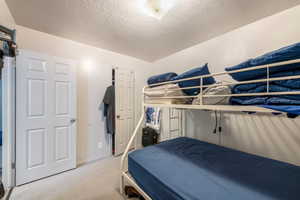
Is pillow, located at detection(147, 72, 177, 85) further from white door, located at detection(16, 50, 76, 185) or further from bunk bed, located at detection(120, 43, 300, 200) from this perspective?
white door, located at detection(16, 50, 76, 185)

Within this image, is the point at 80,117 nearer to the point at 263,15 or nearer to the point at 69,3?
the point at 69,3

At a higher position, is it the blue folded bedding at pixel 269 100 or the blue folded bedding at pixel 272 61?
the blue folded bedding at pixel 272 61

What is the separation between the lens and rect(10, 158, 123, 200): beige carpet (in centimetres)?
167

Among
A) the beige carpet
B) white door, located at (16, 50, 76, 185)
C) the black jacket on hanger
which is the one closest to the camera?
the beige carpet

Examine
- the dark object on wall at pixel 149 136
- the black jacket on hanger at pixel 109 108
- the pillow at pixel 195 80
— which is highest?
the pillow at pixel 195 80

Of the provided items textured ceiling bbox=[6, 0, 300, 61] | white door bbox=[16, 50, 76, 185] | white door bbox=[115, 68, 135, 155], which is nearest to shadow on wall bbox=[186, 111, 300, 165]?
textured ceiling bbox=[6, 0, 300, 61]

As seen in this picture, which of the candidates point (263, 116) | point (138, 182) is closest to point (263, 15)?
point (263, 116)

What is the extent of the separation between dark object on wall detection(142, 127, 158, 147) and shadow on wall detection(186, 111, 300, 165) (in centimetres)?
103

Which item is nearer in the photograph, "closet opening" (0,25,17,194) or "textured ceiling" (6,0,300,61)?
"textured ceiling" (6,0,300,61)

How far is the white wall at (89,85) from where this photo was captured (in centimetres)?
238

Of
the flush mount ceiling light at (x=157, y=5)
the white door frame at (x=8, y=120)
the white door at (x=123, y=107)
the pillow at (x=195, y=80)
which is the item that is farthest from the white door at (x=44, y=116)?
the pillow at (x=195, y=80)

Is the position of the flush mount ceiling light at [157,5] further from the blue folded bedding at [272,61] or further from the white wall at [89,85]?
the white wall at [89,85]

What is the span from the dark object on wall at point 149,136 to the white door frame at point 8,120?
2.23 meters

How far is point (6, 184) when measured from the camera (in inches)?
69.5
